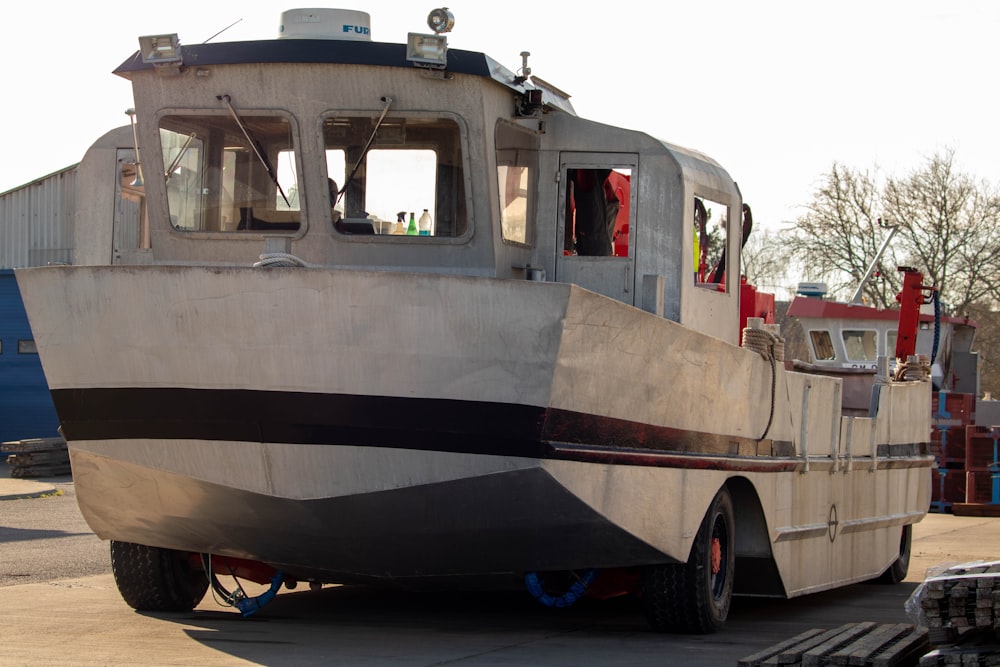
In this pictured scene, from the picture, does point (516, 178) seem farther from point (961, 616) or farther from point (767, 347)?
point (961, 616)

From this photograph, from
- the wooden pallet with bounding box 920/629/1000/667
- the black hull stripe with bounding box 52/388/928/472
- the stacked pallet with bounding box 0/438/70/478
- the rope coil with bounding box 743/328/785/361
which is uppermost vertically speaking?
the rope coil with bounding box 743/328/785/361

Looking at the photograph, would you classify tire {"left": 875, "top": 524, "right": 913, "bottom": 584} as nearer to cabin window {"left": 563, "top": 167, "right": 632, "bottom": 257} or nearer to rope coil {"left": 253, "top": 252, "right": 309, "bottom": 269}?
cabin window {"left": 563, "top": 167, "right": 632, "bottom": 257}

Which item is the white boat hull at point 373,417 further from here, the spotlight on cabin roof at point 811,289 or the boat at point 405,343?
the spotlight on cabin roof at point 811,289

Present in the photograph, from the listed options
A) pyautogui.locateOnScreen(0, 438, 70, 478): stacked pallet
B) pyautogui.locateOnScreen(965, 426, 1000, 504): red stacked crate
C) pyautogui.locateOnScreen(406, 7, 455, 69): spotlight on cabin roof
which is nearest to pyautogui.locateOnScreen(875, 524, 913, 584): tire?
pyautogui.locateOnScreen(406, 7, 455, 69): spotlight on cabin roof

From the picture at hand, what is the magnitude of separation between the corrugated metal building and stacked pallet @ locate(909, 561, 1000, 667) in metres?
24.6

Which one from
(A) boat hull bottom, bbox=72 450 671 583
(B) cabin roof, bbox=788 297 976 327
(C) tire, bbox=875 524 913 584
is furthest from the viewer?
(B) cabin roof, bbox=788 297 976 327

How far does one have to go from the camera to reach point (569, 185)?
859 centimetres

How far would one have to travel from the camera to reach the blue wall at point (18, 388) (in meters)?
29.4

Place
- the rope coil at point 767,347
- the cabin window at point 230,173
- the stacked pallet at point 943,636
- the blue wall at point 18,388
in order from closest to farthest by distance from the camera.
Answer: the stacked pallet at point 943,636 → the cabin window at point 230,173 → the rope coil at point 767,347 → the blue wall at point 18,388

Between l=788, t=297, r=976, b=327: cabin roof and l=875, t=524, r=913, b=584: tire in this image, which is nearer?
l=875, t=524, r=913, b=584: tire

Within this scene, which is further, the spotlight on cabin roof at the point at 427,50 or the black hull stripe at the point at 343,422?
the spotlight on cabin roof at the point at 427,50

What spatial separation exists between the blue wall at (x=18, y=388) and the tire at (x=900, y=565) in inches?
800

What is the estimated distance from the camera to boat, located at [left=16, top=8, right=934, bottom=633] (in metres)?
6.92

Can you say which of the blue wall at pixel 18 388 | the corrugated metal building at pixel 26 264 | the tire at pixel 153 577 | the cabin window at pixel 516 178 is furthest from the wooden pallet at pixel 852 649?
the blue wall at pixel 18 388
